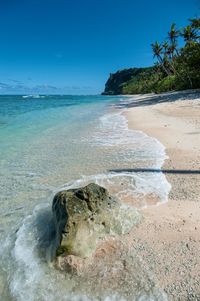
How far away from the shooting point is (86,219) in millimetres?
3357

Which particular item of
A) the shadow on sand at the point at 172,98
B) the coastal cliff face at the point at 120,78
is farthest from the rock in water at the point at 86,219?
the coastal cliff face at the point at 120,78

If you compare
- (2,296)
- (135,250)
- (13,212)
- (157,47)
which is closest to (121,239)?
(135,250)

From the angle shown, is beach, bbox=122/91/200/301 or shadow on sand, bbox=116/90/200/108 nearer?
beach, bbox=122/91/200/301

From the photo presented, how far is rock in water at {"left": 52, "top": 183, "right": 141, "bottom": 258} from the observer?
3.16 meters

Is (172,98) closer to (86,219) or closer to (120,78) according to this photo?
(86,219)

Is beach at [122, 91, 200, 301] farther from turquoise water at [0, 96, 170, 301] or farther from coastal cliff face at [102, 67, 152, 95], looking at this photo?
coastal cliff face at [102, 67, 152, 95]

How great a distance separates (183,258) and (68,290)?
4.65ft

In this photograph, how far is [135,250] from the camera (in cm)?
335

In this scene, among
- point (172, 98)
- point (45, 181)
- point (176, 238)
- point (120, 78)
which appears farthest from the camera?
point (120, 78)

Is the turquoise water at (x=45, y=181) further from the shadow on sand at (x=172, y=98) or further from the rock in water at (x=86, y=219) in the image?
the shadow on sand at (x=172, y=98)

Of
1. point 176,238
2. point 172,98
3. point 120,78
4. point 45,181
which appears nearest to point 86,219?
point 176,238

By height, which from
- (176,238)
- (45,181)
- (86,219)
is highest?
(86,219)

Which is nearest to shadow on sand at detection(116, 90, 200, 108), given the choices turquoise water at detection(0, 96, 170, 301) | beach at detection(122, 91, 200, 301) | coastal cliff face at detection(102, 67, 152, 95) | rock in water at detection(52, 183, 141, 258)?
turquoise water at detection(0, 96, 170, 301)

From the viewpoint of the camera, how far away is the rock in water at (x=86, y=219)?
316 centimetres
